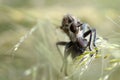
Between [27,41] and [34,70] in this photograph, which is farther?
[27,41]

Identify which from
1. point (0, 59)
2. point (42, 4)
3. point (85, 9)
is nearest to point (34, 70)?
point (0, 59)

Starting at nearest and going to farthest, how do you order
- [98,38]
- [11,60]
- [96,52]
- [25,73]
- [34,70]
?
[96,52], [98,38], [34,70], [25,73], [11,60]

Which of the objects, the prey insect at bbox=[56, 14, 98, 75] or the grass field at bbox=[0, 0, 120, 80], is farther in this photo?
the prey insect at bbox=[56, 14, 98, 75]

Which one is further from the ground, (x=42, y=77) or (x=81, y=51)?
(x=81, y=51)

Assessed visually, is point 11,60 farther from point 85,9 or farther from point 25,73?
point 85,9

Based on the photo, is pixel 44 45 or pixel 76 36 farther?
pixel 44 45

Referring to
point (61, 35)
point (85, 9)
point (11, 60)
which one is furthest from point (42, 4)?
point (61, 35)

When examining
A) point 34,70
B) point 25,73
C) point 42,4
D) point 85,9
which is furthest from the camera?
point 42,4

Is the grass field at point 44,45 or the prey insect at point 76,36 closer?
the grass field at point 44,45
